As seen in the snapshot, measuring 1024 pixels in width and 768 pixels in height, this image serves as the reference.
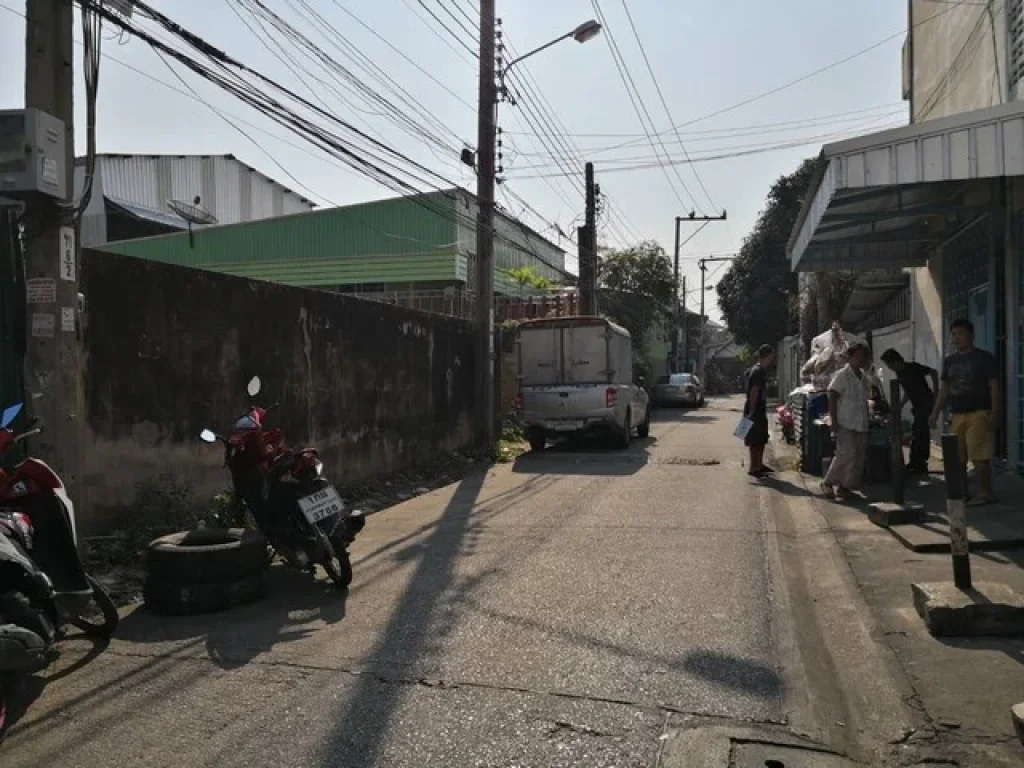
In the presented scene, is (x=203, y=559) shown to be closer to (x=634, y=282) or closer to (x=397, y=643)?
(x=397, y=643)

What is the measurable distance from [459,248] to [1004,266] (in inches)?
728

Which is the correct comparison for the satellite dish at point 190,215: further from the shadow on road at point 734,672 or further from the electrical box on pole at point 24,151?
the shadow on road at point 734,672

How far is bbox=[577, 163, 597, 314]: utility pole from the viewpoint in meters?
24.4

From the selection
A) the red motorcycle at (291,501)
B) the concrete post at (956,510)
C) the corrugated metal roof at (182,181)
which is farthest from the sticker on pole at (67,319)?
the corrugated metal roof at (182,181)

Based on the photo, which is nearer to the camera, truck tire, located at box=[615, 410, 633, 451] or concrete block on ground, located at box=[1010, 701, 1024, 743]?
concrete block on ground, located at box=[1010, 701, 1024, 743]

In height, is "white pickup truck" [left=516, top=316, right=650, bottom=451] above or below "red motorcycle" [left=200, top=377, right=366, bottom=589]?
above

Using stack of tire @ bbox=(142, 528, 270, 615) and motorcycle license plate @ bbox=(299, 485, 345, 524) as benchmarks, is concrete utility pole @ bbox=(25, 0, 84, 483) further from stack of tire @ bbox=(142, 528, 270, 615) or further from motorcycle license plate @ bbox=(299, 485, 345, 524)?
motorcycle license plate @ bbox=(299, 485, 345, 524)

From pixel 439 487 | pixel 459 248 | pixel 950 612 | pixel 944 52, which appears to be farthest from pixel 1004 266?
pixel 459 248

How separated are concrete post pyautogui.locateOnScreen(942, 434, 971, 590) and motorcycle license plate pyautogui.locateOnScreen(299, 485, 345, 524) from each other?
3950 mm

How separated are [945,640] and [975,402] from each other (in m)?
3.93

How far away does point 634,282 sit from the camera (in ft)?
108

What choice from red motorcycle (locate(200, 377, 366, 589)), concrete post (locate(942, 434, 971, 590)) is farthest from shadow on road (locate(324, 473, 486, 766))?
concrete post (locate(942, 434, 971, 590))

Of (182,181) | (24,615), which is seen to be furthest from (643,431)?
(182,181)

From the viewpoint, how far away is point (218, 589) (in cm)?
564
